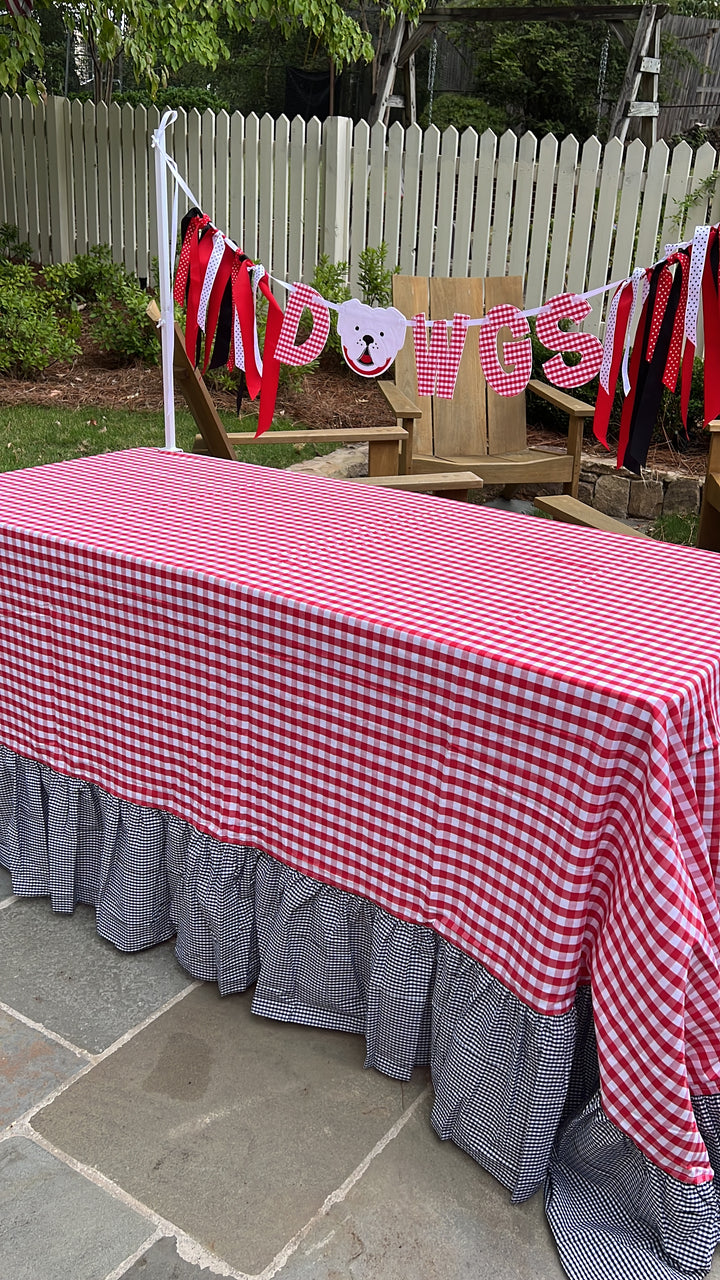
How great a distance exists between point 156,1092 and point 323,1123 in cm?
31

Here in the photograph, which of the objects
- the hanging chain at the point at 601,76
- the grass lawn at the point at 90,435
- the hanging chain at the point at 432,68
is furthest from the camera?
the hanging chain at the point at 432,68

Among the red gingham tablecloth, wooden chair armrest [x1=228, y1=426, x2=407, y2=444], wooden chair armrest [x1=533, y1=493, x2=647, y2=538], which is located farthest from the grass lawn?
the red gingham tablecloth

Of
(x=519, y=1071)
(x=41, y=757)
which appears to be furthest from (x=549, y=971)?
(x=41, y=757)

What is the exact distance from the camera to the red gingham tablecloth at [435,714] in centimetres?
145

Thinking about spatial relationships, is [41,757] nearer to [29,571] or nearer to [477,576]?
[29,571]

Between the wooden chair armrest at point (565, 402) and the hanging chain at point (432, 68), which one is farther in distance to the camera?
the hanging chain at point (432, 68)

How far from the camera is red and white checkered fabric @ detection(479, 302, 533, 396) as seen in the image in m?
3.39

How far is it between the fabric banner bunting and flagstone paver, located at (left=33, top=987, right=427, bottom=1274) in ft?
5.77

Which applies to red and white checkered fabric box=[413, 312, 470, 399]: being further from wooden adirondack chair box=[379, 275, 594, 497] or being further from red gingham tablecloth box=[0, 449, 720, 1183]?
red gingham tablecloth box=[0, 449, 720, 1183]

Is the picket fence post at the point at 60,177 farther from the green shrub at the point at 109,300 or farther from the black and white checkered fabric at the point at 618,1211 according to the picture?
the black and white checkered fabric at the point at 618,1211

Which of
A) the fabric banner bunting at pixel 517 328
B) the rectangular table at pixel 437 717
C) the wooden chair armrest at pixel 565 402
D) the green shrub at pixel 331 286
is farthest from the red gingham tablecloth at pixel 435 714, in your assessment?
the green shrub at pixel 331 286

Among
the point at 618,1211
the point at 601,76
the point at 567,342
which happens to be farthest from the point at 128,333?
the point at 601,76

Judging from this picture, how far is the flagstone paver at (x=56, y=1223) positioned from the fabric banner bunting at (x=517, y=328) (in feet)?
6.83

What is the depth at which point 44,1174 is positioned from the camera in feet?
5.55
